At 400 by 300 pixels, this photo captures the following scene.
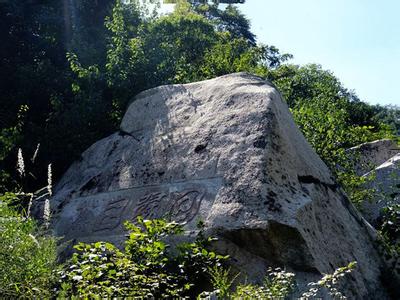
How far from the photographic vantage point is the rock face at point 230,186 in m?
5.76

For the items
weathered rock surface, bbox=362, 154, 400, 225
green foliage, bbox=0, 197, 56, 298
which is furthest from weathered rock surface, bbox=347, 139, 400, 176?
green foliage, bbox=0, 197, 56, 298

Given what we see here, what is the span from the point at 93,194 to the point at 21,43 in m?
5.16

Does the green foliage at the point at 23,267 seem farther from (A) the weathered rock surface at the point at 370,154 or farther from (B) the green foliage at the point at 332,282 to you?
(A) the weathered rock surface at the point at 370,154

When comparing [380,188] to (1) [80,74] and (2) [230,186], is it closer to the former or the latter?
(2) [230,186]

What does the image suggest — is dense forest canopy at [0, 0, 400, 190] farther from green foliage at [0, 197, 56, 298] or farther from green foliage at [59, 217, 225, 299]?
green foliage at [0, 197, 56, 298]

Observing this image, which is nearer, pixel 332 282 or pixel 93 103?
pixel 332 282

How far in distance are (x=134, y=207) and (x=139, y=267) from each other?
6.79 ft

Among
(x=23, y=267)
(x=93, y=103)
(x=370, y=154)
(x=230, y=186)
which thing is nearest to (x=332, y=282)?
(x=230, y=186)

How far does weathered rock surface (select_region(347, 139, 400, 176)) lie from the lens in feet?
34.7

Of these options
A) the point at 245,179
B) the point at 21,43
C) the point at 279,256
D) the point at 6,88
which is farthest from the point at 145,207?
the point at 21,43

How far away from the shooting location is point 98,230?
691cm

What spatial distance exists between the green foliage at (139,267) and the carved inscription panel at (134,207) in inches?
13.4

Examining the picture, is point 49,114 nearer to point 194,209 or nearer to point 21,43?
point 21,43

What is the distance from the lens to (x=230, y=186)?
6.11 metres
